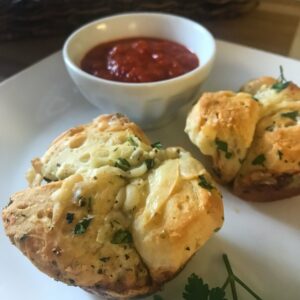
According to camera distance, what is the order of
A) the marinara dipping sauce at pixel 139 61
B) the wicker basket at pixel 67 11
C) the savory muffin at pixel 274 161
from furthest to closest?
the wicker basket at pixel 67 11, the marinara dipping sauce at pixel 139 61, the savory muffin at pixel 274 161

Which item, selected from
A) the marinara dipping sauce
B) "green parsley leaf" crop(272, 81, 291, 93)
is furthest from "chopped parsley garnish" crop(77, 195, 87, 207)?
"green parsley leaf" crop(272, 81, 291, 93)

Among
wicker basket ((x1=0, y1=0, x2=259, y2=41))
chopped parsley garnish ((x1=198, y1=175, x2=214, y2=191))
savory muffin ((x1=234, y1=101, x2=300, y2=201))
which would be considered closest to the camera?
chopped parsley garnish ((x1=198, y1=175, x2=214, y2=191))

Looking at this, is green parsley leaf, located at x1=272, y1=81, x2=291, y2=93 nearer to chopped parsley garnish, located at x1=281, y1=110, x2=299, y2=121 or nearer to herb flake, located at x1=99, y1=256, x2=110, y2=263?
chopped parsley garnish, located at x1=281, y1=110, x2=299, y2=121

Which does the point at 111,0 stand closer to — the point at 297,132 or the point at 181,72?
the point at 181,72

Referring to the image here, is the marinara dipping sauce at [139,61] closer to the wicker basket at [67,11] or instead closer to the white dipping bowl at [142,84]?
the white dipping bowl at [142,84]

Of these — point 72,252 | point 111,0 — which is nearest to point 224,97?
point 72,252

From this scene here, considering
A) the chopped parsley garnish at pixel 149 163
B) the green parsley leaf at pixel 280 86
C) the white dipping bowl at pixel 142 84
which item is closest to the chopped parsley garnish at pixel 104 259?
the chopped parsley garnish at pixel 149 163
